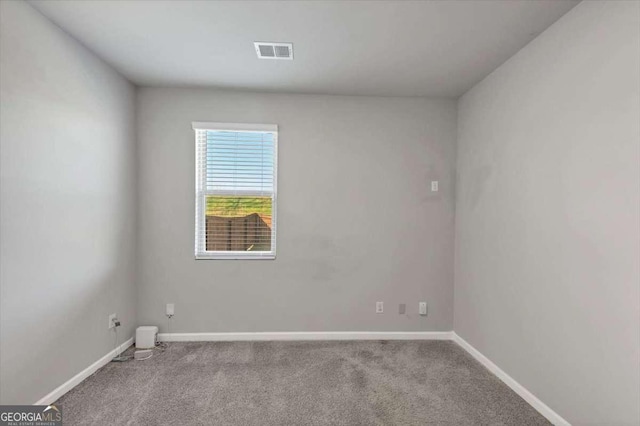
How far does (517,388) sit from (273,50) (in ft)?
10.5

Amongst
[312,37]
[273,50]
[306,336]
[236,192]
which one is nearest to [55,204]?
[236,192]

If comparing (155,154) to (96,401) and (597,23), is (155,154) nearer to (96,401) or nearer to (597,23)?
(96,401)

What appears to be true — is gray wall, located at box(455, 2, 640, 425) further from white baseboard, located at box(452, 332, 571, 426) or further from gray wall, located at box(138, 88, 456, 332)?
gray wall, located at box(138, 88, 456, 332)

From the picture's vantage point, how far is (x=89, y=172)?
2.52 m

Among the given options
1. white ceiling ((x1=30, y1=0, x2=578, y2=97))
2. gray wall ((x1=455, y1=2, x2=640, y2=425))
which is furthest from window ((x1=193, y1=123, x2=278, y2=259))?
gray wall ((x1=455, y1=2, x2=640, y2=425))

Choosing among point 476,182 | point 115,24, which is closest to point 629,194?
point 476,182

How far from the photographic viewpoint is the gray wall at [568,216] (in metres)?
1.61

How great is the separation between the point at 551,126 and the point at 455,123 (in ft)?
4.53

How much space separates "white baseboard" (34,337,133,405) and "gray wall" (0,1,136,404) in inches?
1.8

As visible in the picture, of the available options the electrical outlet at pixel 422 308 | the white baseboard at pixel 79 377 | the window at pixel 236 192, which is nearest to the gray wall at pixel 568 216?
the electrical outlet at pixel 422 308

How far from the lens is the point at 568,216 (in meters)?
1.95

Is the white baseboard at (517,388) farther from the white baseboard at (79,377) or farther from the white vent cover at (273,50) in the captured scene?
the white baseboard at (79,377)

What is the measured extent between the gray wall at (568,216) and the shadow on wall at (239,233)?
2176 mm

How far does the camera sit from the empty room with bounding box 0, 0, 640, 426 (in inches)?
72.1
